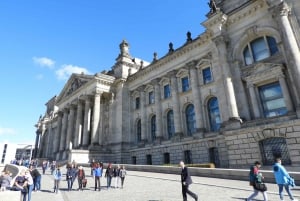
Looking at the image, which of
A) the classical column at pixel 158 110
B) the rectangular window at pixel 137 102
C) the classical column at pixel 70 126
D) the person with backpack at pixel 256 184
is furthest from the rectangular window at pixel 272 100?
the classical column at pixel 70 126

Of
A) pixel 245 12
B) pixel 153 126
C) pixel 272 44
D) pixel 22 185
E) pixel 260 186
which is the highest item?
pixel 245 12

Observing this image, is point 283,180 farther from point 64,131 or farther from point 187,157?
point 64,131

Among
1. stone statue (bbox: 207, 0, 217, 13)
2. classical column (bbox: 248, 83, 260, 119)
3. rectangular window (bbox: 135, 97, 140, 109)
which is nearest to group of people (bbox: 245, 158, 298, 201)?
classical column (bbox: 248, 83, 260, 119)

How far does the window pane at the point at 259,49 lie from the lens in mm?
20625

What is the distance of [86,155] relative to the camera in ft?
111

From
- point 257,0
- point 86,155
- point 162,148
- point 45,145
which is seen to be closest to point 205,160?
point 162,148

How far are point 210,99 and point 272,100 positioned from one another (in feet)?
25.7

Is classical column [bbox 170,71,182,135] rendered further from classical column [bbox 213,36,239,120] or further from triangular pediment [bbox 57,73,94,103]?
triangular pediment [bbox 57,73,94,103]

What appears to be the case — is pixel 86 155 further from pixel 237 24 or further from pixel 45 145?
pixel 45 145

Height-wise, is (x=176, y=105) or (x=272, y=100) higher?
(x=176, y=105)

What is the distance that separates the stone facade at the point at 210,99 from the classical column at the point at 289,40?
76 mm

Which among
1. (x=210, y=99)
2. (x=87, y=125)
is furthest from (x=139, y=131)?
(x=210, y=99)

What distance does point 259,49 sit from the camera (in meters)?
21.2

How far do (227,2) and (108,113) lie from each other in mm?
26325
